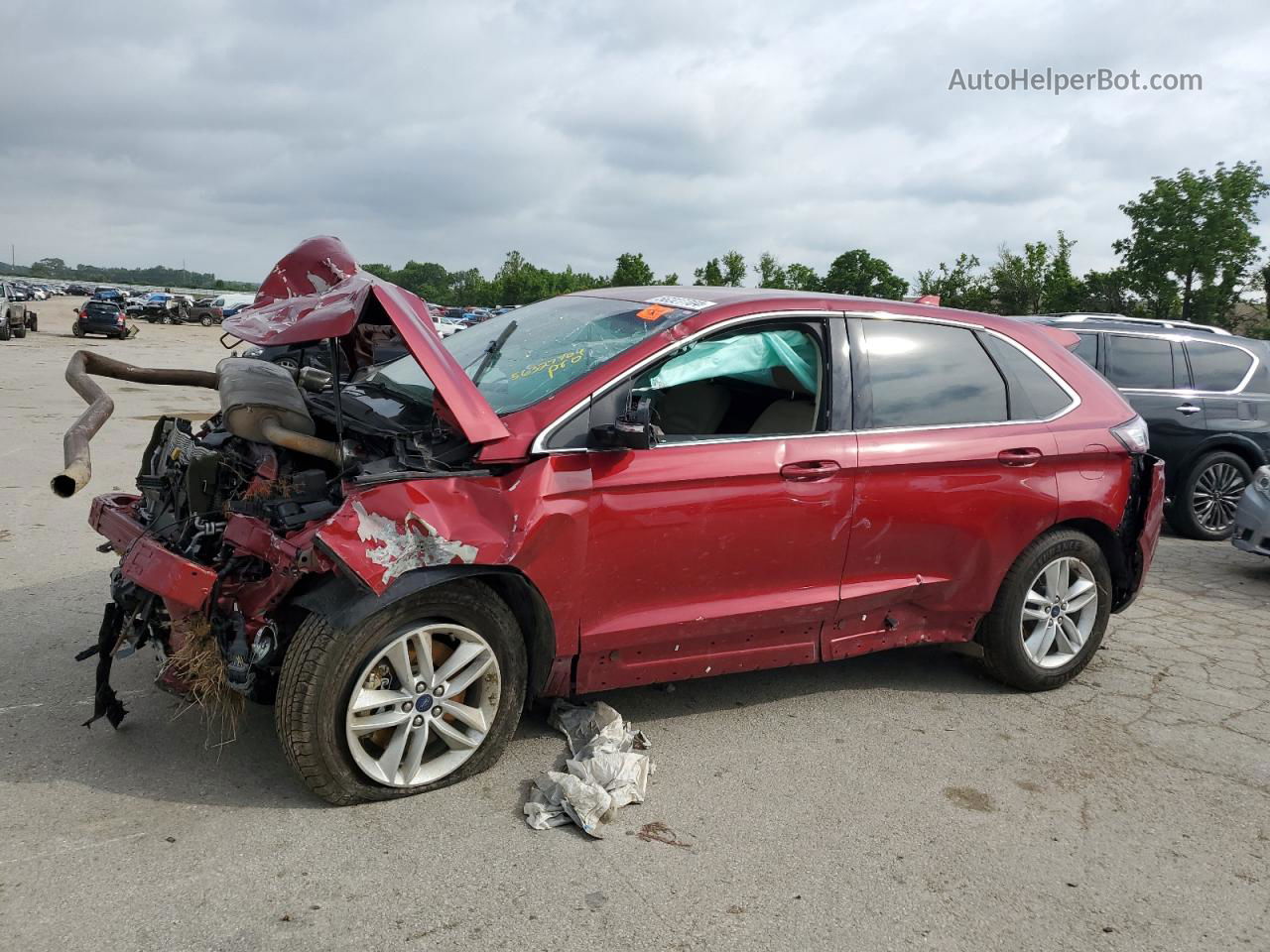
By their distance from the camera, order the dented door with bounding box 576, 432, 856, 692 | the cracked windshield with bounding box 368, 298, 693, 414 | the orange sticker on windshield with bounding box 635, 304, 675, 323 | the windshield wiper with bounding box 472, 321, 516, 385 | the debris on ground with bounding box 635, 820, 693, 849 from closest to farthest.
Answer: the debris on ground with bounding box 635, 820, 693, 849, the dented door with bounding box 576, 432, 856, 692, the cracked windshield with bounding box 368, 298, 693, 414, the orange sticker on windshield with bounding box 635, 304, 675, 323, the windshield wiper with bounding box 472, 321, 516, 385

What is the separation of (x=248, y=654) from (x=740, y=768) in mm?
1842

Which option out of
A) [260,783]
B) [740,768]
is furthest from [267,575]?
[740,768]

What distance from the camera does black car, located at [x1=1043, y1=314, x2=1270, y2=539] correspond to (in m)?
8.75

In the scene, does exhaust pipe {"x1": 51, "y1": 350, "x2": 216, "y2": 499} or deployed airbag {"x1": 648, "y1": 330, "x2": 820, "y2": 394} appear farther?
deployed airbag {"x1": 648, "y1": 330, "x2": 820, "y2": 394}

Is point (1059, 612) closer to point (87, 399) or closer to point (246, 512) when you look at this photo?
point (246, 512)

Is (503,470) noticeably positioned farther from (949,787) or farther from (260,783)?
(949,787)

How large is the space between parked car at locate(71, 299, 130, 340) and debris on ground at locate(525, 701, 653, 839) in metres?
36.6

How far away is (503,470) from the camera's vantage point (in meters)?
3.48

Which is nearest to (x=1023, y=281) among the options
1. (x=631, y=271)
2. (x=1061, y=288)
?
(x=1061, y=288)

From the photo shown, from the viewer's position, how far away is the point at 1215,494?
349 inches

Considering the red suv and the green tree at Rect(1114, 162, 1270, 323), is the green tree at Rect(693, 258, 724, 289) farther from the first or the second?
the red suv

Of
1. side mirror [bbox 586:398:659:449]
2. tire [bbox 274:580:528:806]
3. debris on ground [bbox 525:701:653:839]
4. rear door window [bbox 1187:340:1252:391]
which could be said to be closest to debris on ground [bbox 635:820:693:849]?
debris on ground [bbox 525:701:653:839]

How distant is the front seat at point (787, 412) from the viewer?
409 centimetres

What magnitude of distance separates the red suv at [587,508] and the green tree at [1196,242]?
97.9 feet
